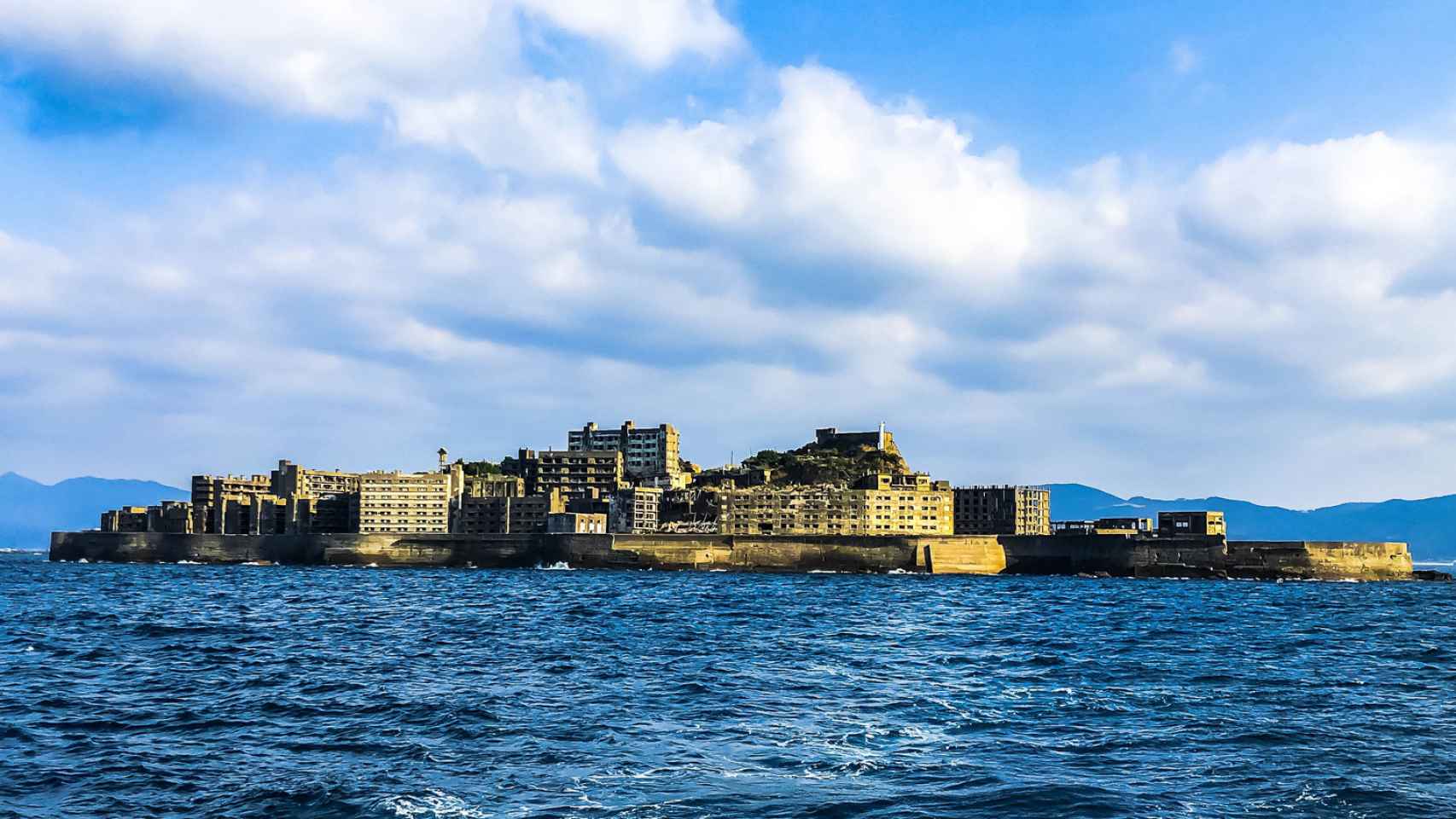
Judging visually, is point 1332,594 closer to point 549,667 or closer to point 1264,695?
point 1264,695

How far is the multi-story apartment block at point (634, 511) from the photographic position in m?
188

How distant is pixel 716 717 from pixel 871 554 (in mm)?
113311

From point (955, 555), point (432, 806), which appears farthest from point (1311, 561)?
point (432, 806)

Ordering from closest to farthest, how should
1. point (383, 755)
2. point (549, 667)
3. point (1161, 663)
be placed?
point (383, 755) → point (549, 667) → point (1161, 663)

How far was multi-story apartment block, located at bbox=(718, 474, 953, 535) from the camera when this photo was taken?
17200cm

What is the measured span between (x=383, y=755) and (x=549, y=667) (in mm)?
14011

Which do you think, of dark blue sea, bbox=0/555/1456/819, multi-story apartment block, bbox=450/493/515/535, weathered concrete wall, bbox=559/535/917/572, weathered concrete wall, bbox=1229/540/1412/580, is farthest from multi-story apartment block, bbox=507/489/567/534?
dark blue sea, bbox=0/555/1456/819

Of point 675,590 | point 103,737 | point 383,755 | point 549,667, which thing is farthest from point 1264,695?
point 675,590

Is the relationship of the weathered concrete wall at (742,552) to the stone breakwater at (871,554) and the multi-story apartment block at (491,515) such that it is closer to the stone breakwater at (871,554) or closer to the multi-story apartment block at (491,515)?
the stone breakwater at (871,554)

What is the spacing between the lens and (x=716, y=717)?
27.9 m

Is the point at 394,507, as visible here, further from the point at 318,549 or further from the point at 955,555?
the point at 955,555

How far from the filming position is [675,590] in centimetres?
9206

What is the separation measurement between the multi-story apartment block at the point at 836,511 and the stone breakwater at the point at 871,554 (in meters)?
28.4

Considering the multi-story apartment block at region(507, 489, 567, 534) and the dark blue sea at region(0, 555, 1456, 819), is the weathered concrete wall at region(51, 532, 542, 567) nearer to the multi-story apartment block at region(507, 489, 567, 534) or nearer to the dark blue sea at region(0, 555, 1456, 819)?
the multi-story apartment block at region(507, 489, 567, 534)
